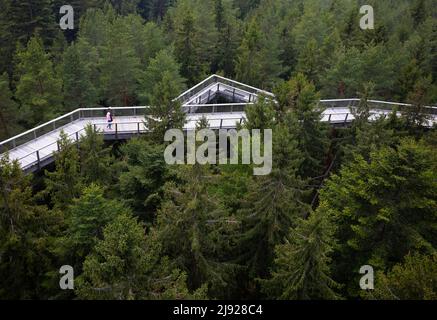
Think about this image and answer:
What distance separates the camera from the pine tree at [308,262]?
13.8 m

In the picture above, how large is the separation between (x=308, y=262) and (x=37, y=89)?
28.6m

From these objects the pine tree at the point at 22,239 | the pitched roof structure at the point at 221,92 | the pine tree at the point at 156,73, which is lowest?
the pine tree at the point at 22,239

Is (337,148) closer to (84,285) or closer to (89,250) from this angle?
(89,250)

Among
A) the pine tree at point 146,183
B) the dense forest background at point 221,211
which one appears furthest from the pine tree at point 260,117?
the pine tree at point 146,183

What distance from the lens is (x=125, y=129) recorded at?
30094mm

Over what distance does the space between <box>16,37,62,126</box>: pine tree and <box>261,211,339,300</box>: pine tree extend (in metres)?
25.4

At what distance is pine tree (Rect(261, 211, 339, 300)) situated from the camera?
45.3ft

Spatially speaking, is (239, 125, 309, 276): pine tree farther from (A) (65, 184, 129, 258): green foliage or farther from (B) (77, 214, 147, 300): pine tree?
(B) (77, 214, 147, 300): pine tree

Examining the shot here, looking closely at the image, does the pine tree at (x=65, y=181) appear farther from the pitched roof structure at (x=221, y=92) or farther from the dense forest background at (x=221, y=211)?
the pitched roof structure at (x=221, y=92)

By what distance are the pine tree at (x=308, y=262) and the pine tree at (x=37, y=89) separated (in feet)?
83.2

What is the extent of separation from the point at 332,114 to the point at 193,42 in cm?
1738

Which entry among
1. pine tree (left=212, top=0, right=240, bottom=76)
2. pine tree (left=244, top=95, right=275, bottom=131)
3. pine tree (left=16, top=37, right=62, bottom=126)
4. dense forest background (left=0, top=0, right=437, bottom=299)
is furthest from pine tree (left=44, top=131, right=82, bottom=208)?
pine tree (left=212, top=0, right=240, bottom=76)

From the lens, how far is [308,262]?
1427 centimetres
